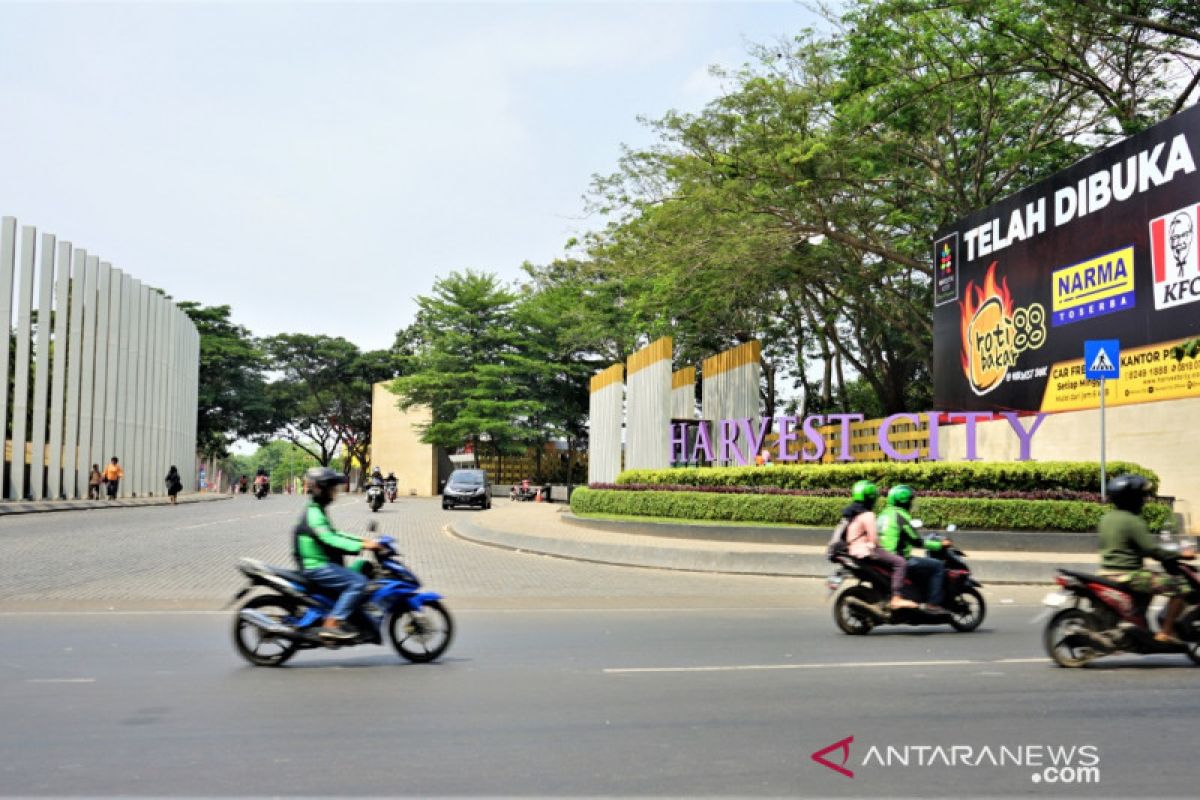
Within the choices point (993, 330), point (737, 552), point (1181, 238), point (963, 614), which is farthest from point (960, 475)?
point (963, 614)

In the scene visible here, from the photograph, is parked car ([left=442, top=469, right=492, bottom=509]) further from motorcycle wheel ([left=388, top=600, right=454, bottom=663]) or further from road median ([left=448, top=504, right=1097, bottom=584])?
motorcycle wheel ([left=388, top=600, right=454, bottom=663])

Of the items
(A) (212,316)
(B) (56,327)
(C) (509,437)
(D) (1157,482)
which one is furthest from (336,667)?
(A) (212,316)

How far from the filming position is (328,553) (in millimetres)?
9383

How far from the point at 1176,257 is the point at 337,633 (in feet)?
61.8

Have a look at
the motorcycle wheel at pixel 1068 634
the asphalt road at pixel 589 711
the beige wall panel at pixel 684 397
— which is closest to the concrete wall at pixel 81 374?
the beige wall panel at pixel 684 397

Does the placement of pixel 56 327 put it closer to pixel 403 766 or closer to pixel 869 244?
pixel 869 244

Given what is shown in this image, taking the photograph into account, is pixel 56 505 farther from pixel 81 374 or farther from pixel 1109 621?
pixel 1109 621

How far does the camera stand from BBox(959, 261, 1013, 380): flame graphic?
2805cm

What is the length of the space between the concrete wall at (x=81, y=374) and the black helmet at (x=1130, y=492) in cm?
3747

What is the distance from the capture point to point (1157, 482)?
1983 cm

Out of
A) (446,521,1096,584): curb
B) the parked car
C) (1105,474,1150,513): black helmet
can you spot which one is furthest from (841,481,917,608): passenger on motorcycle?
the parked car

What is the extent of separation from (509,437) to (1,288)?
29590 mm

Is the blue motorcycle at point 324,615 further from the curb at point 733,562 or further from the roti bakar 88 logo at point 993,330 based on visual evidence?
the roti bakar 88 logo at point 993,330

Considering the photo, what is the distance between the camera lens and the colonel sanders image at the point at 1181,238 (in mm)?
21781
